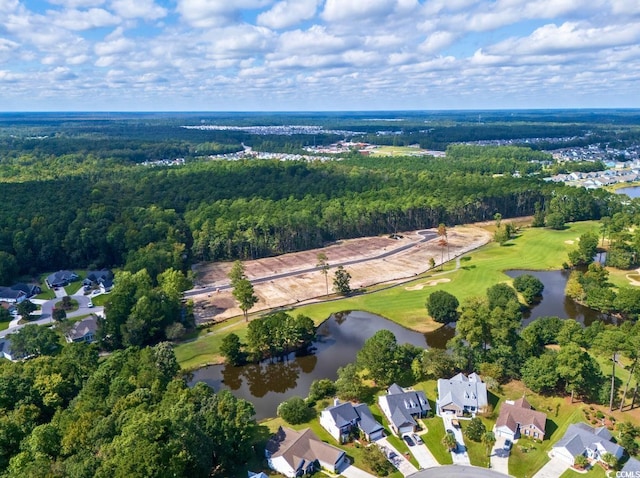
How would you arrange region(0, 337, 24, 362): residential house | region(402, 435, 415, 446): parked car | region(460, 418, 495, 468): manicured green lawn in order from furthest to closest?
region(0, 337, 24, 362): residential house
region(402, 435, 415, 446): parked car
region(460, 418, 495, 468): manicured green lawn

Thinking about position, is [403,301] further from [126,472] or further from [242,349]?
[126,472]

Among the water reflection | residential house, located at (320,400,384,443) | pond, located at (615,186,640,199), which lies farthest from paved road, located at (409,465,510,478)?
pond, located at (615,186,640,199)

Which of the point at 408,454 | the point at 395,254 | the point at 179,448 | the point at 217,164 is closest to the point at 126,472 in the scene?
the point at 179,448

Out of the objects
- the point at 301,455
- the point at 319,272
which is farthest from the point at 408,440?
the point at 319,272

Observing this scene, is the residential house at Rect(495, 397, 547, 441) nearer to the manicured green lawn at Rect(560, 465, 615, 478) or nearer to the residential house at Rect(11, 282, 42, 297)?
the manicured green lawn at Rect(560, 465, 615, 478)

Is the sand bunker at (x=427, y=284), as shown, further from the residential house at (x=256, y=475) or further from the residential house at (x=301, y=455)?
the residential house at (x=256, y=475)

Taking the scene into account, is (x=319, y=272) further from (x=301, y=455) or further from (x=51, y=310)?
(x=301, y=455)
